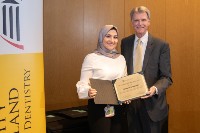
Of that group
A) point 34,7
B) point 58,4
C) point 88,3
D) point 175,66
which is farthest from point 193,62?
point 34,7

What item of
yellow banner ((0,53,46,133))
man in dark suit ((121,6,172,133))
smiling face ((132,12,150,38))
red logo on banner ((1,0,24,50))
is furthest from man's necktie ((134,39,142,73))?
red logo on banner ((1,0,24,50))

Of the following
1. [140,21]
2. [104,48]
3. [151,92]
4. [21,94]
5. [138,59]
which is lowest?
[151,92]

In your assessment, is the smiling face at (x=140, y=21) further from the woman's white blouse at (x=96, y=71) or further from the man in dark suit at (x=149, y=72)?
the woman's white blouse at (x=96, y=71)

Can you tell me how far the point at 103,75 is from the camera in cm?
237

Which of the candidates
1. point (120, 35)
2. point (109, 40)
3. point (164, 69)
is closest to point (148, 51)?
point (164, 69)

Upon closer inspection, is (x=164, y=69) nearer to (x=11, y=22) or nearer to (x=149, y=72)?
(x=149, y=72)

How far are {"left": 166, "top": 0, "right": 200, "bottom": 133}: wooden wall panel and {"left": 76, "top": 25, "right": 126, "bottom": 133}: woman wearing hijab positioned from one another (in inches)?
78.9

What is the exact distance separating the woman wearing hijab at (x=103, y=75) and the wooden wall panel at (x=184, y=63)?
2.01m

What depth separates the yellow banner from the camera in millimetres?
1646

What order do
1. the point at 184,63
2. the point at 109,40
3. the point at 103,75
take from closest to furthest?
the point at 103,75 → the point at 109,40 → the point at 184,63

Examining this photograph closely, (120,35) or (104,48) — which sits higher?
(120,35)

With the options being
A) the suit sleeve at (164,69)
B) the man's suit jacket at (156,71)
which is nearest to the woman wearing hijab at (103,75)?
the man's suit jacket at (156,71)

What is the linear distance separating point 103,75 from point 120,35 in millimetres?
1740

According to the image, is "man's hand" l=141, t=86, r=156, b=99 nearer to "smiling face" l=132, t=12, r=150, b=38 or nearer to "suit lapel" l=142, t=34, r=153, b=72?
"suit lapel" l=142, t=34, r=153, b=72
